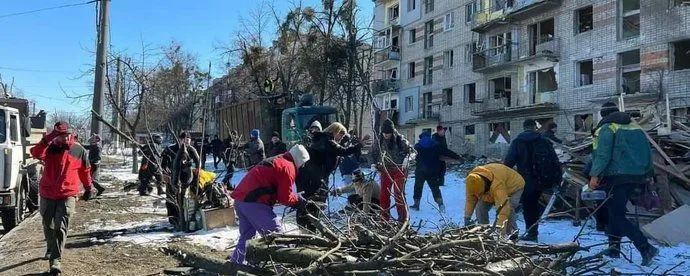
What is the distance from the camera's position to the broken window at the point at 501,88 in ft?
104

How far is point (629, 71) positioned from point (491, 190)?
68.1ft

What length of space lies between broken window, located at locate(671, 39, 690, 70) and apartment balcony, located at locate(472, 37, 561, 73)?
19.0 feet

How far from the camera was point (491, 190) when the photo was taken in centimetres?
635

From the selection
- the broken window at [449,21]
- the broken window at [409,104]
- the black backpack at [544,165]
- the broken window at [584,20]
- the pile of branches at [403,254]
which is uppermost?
the broken window at [449,21]

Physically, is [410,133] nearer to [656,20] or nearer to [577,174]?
[656,20]

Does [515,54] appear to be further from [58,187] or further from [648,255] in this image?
[58,187]

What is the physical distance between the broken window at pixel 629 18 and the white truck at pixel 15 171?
72.2ft

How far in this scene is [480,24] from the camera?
32250mm

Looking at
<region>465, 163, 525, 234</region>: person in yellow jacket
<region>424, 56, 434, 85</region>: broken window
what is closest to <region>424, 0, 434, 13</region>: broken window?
<region>424, 56, 434, 85</region>: broken window

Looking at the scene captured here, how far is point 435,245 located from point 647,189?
5.34 m

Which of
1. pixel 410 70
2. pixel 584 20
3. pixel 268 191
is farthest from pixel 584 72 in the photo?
pixel 268 191

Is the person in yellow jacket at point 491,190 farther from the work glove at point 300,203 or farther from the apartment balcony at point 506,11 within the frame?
the apartment balcony at point 506,11

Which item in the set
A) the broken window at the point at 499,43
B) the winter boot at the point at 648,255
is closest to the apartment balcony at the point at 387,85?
the broken window at the point at 499,43

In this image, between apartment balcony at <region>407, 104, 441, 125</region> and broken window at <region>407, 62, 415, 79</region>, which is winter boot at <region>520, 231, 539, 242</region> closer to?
apartment balcony at <region>407, 104, 441, 125</region>
